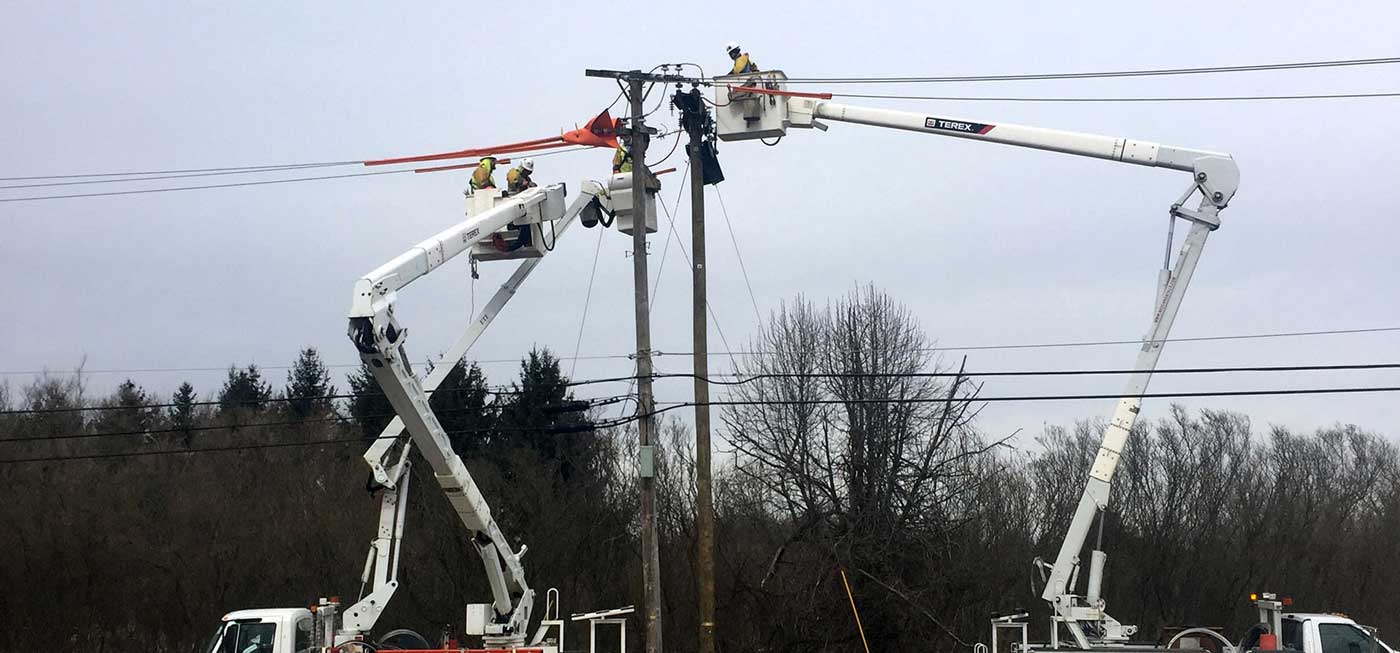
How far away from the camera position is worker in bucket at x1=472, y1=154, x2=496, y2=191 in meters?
20.5

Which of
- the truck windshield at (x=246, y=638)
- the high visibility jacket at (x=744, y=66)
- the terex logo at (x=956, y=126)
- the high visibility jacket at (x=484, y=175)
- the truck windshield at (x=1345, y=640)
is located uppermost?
the high visibility jacket at (x=744, y=66)

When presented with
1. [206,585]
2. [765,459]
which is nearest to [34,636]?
[206,585]

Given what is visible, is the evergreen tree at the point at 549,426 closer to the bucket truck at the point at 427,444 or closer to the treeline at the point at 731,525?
the treeline at the point at 731,525

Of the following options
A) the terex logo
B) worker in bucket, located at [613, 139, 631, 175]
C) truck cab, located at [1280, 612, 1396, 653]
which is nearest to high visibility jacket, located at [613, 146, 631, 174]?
worker in bucket, located at [613, 139, 631, 175]

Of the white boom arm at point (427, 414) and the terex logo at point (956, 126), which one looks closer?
the white boom arm at point (427, 414)

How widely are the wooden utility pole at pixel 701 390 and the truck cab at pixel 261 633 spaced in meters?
6.14

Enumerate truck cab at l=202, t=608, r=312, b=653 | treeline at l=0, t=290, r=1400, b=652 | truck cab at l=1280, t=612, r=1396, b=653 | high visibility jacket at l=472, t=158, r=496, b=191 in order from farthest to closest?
treeline at l=0, t=290, r=1400, b=652
high visibility jacket at l=472, t=158, r=496, b=191
truck cab at l=1280, t=612, r=1396, b=653
truck cab at l=202, t=608, r=312, b=653

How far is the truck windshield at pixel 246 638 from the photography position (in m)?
19.0

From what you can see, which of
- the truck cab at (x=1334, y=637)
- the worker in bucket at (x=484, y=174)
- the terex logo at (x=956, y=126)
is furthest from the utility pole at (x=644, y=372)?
the truck cab at (x=1334, y=637)

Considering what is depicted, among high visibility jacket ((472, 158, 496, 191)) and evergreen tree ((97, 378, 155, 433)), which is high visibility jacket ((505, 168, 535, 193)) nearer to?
high visibility jacket ((472, 158, 496, 191))

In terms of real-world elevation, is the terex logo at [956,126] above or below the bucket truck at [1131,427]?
above

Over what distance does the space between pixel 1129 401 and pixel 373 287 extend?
35.4ft

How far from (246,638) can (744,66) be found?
11444mm

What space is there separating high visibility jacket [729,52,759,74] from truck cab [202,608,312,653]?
10.6 meters
